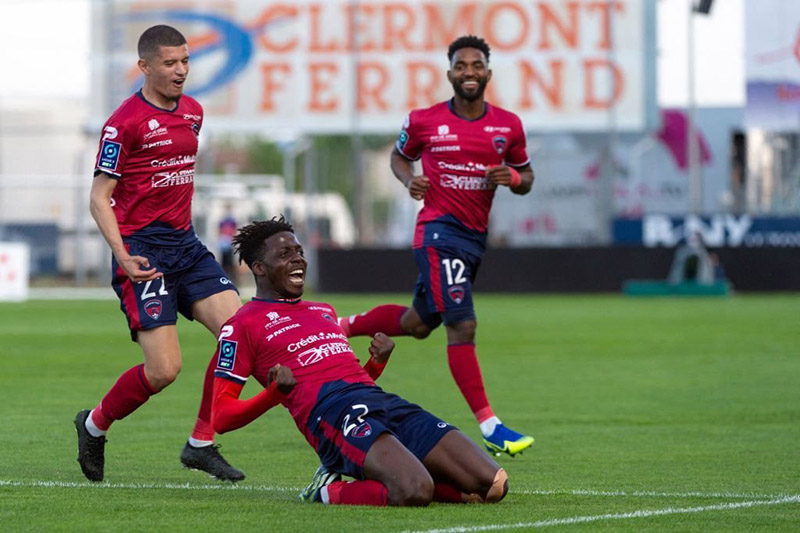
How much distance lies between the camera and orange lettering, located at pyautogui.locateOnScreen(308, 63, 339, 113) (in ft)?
133

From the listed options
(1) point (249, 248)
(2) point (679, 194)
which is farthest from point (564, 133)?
(1) point (249, 248)

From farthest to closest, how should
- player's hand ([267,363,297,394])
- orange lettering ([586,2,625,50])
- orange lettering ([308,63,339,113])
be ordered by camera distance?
1. orange lettering ([308,63,339,113])
2. orange lettering ([586,2,625,50])
3. player's hand ([267,363,297,394])

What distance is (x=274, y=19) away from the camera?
41.0 m

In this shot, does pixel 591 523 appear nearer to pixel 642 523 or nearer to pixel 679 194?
pixel 642 523

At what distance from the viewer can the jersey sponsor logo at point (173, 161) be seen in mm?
8539

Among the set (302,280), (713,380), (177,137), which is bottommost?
(713,380)

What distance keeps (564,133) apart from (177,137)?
1293 inches

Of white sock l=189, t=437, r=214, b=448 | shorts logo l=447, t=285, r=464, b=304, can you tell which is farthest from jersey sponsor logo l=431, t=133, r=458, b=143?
white sock l=189, t=437, r=214, b=448

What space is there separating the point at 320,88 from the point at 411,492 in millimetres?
34076

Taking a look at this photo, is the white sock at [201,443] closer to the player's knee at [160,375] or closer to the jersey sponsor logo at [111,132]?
the player's knee at [160,375]

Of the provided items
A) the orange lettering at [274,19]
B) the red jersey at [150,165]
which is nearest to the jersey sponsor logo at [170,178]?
the red jersey at [150,165]

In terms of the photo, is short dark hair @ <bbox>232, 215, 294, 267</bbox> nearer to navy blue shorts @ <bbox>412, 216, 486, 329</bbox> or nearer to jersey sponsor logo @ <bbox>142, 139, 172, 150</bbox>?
jersey sponsor logo @ <bbox>142, 139, 172, 150</bbox>

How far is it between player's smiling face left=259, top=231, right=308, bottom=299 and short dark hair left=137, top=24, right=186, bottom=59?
4.76 ft

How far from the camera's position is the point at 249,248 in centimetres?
768
